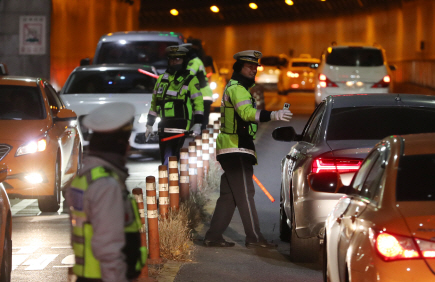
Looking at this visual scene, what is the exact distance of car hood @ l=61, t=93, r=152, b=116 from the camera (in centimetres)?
1584

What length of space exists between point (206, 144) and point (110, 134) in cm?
1023

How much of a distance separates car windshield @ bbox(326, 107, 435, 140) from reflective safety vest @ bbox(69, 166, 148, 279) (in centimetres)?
369

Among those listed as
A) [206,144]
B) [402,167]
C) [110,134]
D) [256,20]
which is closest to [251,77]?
[402,167]

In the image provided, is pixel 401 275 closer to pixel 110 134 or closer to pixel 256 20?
pixel 110 134

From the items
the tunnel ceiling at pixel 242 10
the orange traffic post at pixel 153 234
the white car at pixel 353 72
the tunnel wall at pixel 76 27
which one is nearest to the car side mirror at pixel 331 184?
the orange traffic post at pixel 153 234

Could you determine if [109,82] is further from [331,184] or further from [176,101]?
[331,184]

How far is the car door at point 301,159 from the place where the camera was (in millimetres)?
7465

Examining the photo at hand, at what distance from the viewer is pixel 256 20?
5716 cm

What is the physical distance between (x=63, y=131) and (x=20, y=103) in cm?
64

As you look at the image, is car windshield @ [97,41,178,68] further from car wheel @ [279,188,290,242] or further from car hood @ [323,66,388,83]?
car wheel @ [279,188,290,242]

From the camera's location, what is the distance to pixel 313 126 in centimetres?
860

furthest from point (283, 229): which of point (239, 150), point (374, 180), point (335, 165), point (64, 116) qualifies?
point (374, 180)

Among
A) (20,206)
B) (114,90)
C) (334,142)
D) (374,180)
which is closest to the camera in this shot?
(374,180)

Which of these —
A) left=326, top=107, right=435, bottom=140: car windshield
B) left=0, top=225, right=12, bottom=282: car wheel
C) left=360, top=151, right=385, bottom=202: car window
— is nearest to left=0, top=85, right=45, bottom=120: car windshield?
left=326, top=107, right=435, bottom=140: car windshield
